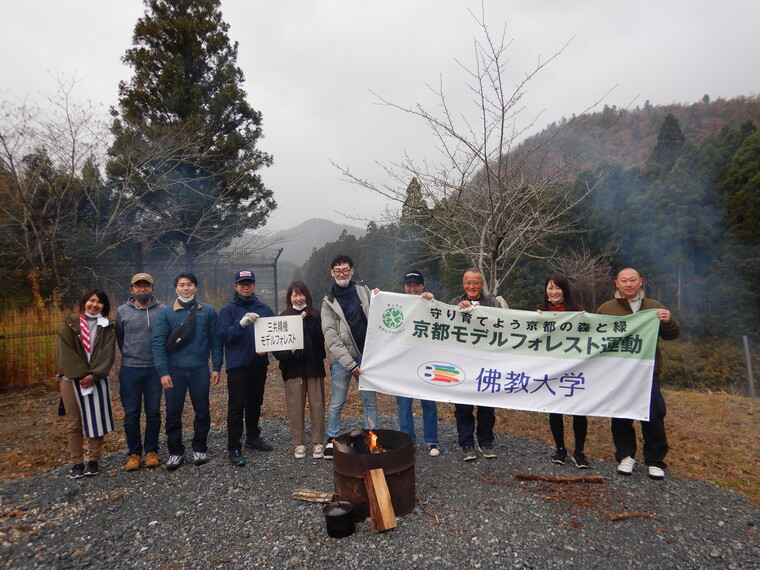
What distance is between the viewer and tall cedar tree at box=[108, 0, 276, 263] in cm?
1248

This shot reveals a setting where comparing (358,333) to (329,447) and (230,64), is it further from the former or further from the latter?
(230,64)

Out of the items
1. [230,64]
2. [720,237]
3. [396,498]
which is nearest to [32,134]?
[230,64]

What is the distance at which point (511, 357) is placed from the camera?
439 centimetres

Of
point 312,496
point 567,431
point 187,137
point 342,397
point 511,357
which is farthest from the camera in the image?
point 187,137

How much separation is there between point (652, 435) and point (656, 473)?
325 millimetres

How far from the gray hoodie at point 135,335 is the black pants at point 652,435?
4560mm

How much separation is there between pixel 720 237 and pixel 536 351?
22880 millimetres

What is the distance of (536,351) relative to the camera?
4375 millimetres

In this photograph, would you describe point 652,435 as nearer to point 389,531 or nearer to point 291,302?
point 389,531

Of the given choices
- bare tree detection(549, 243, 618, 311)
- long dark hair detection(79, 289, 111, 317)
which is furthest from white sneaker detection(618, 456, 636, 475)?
bare tree detection(549, 243, 618, 311)

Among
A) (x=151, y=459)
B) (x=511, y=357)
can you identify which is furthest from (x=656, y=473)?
(x=151, y=459)

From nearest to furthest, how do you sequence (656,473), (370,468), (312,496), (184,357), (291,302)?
(370,468)
(312,496)
(656,473)
(184,357)
(291,302)

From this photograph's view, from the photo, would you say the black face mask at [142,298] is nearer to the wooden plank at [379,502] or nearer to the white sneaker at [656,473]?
the wooden plank at [379,502]

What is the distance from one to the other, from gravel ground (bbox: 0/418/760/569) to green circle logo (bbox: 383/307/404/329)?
1.39 meters
